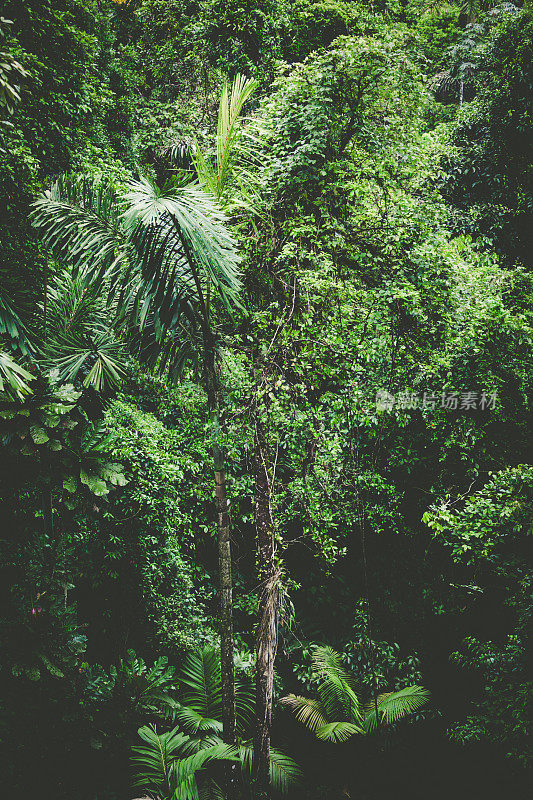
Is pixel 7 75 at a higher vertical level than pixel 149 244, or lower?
higher

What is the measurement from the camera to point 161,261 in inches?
121

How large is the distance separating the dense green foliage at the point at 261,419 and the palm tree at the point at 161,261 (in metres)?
0.02

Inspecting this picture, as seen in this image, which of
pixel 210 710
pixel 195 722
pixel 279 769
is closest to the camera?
pixel 279 769

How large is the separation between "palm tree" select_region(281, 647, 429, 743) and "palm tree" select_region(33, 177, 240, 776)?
1790mm

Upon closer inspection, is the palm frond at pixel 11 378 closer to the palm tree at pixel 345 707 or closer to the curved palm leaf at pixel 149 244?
the curved palm leaf at pixel 149 244

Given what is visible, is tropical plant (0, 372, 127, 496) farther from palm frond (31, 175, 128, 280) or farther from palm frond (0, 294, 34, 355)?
palm frond (31, 175, 128, 280)

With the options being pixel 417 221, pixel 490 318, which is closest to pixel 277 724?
pixel 490 318

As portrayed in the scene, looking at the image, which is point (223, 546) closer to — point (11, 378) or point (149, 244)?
point (11, 378)

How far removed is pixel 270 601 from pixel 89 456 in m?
1.85

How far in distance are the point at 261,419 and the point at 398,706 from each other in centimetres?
340

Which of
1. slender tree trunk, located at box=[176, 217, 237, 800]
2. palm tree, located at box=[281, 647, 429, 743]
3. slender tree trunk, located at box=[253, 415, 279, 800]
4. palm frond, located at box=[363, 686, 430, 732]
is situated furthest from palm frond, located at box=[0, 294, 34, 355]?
palm frond, located at box=[363, 686, 430, 732]

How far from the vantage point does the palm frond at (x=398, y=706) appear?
5207 mm

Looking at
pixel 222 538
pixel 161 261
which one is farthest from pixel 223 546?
pixel 161 261

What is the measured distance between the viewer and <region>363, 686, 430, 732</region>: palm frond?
5207mm
